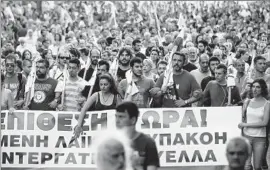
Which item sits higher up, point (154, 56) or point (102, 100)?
point (154, 56)

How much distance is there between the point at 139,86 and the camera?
1231 cm

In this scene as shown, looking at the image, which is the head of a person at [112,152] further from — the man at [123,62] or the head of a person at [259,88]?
the man at [123,62]

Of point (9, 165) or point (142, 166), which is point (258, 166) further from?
point (142, 166)

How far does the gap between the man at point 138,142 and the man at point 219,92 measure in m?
4.57

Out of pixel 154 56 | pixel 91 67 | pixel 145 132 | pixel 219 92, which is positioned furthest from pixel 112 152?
pixel 154 56

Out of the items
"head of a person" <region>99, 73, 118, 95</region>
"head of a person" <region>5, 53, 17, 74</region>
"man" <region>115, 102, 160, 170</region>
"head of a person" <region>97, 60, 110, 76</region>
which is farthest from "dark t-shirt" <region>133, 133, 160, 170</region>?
"head of a person" <region>5, 53, 17, 74</region>

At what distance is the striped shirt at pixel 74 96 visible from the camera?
41.2ft

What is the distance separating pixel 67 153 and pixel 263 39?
33.1 feet

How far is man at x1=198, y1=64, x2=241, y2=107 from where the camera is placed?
12.1 m

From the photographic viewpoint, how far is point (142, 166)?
759cm

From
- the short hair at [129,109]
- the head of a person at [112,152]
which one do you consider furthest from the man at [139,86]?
the head of a person at [112,152]

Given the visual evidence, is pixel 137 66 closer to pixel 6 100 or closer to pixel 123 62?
pixel 123 62

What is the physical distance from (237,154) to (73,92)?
6316 millimetres

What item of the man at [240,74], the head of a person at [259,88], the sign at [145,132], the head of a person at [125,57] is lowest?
the sign at [145,132]
